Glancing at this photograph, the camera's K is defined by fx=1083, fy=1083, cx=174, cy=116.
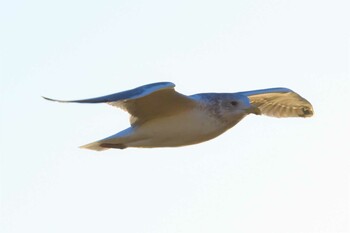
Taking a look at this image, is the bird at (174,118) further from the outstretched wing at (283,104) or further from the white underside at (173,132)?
the outstretched wing at (283,104)

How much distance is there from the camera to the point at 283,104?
15906 millimetres

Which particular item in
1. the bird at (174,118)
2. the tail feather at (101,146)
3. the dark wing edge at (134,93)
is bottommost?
the tail feather at (101,146)

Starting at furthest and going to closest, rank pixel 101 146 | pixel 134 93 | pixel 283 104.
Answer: pixel 283 104 → pixel 101 146 → pixel 134 93

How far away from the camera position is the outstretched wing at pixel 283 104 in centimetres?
1548

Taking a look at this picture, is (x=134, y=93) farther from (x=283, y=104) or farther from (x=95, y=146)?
(x=283, y=104)

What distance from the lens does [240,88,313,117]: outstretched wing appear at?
1548cm

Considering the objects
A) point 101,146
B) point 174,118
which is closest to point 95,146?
point 101,146

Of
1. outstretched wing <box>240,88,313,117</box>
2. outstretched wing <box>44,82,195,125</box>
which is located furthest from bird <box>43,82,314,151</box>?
outstretched wing <box>240,88,313,117</box>

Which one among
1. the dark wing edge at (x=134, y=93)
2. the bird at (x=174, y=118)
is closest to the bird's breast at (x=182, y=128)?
the bird at (x=174, y=118)

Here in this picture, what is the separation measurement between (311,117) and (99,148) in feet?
11.8

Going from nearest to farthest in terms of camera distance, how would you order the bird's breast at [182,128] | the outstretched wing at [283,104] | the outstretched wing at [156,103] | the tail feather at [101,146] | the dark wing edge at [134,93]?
the dark wing edge at [134,93] → the outstretched wing at [156,103] → the bird's breast at [182,128] → the tail feather at [101,146] → the outstretched wing at [283,104]

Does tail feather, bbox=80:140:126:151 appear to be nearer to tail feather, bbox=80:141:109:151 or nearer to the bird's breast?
tail feather, bbox=80:141:109:151

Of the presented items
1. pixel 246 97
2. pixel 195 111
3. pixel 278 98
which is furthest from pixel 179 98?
pixel 278 98

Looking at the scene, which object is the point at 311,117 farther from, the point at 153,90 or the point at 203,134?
the point at 153,90
